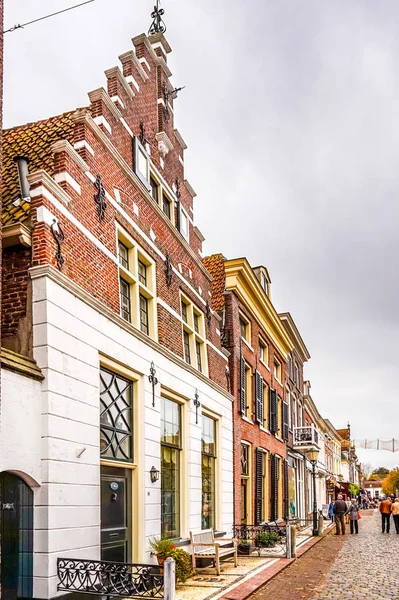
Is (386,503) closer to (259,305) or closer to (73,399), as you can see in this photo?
(259,305)

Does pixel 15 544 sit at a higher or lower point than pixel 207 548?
higher

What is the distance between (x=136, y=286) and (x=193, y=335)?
4.45 m

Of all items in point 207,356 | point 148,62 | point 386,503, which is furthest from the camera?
point 386,503

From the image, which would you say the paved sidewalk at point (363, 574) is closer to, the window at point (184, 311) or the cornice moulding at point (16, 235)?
the window at point (184, 311)

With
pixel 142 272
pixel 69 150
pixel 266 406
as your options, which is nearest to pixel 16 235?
pixel 69 150

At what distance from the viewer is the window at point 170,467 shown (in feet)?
47.7

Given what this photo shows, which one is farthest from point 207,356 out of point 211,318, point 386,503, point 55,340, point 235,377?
point 386,503

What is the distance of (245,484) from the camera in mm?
22812

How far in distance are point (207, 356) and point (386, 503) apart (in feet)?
48.9

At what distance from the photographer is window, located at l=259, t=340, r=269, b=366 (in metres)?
27.0

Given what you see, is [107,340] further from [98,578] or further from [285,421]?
[285,421]

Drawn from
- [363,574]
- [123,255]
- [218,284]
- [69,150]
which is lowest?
[363,574]

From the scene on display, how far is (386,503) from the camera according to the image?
2925cm

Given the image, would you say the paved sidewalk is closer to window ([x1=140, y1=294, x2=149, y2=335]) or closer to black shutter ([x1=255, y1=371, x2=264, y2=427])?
black shutter ([x1=255, y1=371, x2=264, y2=427])
